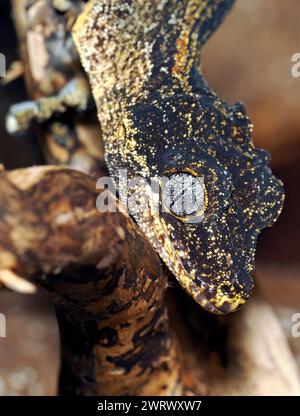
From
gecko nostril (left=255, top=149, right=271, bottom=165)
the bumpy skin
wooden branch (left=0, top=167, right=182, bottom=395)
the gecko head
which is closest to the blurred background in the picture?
the bumpy skin

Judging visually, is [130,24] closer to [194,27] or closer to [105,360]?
[194,27]

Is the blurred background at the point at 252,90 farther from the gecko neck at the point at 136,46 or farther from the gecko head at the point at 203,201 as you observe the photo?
the gecko head at the point at 203,201

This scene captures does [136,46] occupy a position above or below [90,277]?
above

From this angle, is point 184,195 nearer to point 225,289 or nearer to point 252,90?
point 225,289

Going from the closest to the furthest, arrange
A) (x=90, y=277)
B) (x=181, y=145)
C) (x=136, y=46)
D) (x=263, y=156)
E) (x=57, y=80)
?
(x=90, y=277)
(x=181, y=145)
(x=263, y=156)
(x=136, y=46)
(x=57, y=80)

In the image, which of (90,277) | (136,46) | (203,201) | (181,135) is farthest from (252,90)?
(90,277)

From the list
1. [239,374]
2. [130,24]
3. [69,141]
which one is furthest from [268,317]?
[130,24]

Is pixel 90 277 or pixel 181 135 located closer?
pixel 90 277

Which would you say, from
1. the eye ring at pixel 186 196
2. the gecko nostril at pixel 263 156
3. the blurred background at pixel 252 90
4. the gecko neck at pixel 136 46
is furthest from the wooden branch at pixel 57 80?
the eye ring at pixel 186 196
